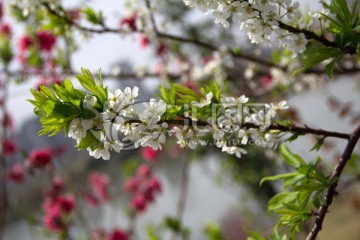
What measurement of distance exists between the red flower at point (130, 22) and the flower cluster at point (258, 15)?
1217 millimetres

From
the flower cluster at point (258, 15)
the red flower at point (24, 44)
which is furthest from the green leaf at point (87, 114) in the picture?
the red flower at point (24, 44)

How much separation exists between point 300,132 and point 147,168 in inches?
123

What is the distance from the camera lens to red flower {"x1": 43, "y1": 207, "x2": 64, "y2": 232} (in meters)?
2.63

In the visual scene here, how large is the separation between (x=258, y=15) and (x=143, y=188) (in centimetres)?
310

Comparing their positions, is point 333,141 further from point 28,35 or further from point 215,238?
point 28,35

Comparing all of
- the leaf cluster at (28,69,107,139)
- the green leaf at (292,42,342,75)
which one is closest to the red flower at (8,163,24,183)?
the leaf cluster at (28,69,107,139)

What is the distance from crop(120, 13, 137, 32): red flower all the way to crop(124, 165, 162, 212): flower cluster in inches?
74.6

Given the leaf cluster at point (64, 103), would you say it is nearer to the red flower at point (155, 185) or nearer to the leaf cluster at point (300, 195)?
the leaf cluster at point (300, 195)

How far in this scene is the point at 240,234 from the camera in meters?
6.32

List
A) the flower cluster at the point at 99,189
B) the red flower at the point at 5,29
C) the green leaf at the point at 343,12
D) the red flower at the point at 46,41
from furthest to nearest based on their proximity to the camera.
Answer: the flower cluster at the point at 99,189 < the red flower at the point at 5,29 < the red flower at the point at 46,41 < the green leaf at the point at 343,12

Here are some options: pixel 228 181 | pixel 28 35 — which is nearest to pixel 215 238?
pixel 28 35

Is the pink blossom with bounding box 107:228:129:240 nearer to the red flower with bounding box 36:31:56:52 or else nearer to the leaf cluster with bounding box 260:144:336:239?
the red flower with bounding box 36:31:56:52

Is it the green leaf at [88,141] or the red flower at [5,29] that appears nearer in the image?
the green leaf at [88,141]

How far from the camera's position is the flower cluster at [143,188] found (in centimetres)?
353
